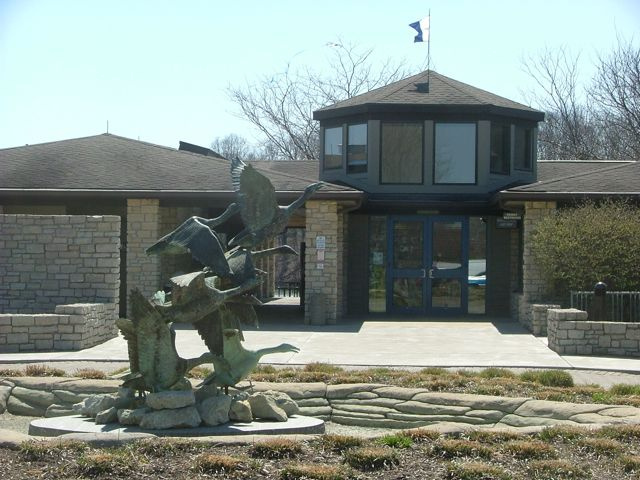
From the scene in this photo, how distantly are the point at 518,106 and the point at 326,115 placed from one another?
4984mm

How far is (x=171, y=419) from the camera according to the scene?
30.1ft

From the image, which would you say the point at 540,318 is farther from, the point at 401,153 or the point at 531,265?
the point at 401,153

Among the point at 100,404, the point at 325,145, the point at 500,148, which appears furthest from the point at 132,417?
the point at 500,148

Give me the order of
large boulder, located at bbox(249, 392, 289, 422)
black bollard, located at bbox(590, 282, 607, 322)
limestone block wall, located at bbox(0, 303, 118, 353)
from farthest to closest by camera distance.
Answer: black bollard, located at bbox(590, 282, 607, 322), limestone block wall, located at bbox(0, 303, 118, 353), large boulder, located at bbox(249, 392, 289, 422)

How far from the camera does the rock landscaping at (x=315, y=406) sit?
30.8 ft

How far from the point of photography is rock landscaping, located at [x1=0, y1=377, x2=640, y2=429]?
938cm

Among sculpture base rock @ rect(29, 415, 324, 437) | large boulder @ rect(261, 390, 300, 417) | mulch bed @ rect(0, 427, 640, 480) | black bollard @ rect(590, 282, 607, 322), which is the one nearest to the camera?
mulch bed @ rect(0, 427, 640, 480)

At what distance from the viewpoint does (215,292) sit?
952 centimetres

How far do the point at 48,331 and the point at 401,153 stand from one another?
435 inches

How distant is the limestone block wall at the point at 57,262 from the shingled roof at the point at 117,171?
272cm

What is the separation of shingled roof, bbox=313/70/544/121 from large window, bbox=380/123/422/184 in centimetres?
50

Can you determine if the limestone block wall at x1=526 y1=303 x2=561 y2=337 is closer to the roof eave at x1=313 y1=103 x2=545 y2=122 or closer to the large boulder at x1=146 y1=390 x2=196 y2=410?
the roof eave at x1=313 y1=103 x2=545 y2=122

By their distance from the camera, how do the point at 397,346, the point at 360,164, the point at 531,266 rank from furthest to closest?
the point at 360,164 < the point at 531,266 < the point at 397,346

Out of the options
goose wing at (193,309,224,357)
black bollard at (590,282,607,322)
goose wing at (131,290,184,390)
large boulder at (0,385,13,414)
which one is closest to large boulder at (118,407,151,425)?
goose wing at (131,290,184,390)
